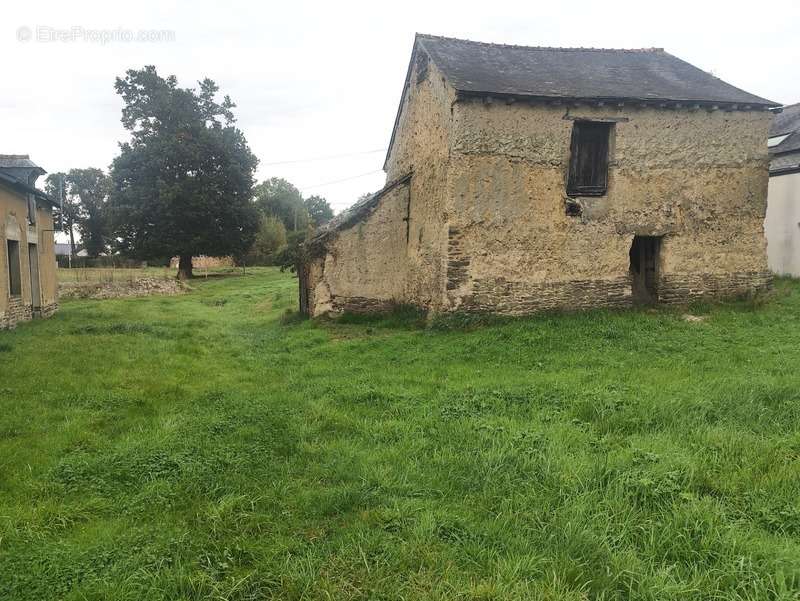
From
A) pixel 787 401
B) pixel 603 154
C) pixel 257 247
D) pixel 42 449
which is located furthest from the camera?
pixel 257 247

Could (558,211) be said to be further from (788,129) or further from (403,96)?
(788,129)

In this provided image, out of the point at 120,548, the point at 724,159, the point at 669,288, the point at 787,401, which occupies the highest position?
the point at 724,159

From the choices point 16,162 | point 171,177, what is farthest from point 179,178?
point 16,162

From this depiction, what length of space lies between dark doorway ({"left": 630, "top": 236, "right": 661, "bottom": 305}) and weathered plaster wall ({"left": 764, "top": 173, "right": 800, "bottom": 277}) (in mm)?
7448

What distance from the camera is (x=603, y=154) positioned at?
1209cm

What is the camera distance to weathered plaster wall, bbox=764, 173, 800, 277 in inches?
662

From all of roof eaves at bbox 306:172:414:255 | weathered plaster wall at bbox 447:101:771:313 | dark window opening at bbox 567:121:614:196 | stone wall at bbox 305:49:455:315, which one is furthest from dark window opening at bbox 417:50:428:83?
dark window opening at bbox 567:121:614:196

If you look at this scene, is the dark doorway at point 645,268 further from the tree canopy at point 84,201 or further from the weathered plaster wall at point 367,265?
the tree canopy at point 84,201

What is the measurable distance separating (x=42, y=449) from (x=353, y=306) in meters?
8.86

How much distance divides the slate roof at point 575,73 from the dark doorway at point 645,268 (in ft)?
11.2

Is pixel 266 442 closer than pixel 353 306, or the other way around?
pixel 266 442

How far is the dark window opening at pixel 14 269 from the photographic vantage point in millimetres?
13883

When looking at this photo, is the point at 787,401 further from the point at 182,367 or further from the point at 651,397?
the point at 182,367

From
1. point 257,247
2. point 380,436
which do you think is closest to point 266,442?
point 380,436
